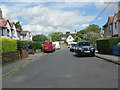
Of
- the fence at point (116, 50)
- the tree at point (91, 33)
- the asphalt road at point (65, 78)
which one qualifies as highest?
the tree at point (91, 33)

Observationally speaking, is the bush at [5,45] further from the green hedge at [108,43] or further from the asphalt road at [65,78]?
the green hedge at [108,43]

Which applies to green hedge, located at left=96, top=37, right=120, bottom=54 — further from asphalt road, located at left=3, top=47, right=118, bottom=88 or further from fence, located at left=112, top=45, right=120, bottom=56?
asphalt road, located at left=3, top=47, right=118, bottom=88

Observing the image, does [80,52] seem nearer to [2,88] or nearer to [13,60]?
[13,60]

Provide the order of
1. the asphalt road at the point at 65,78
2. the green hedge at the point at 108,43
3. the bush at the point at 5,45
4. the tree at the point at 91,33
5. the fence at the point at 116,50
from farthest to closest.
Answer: the tree at the point at 91,33
the green hedge at the point at 108,43
the fence at the point at 116,50
the bush at the point at 5,45
the asphalt road at the point at 65,78

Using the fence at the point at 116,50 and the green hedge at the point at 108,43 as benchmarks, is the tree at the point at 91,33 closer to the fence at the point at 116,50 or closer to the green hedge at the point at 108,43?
the green hedge at the point at 108,43

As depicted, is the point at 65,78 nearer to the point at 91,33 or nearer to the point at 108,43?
the point at 108,43

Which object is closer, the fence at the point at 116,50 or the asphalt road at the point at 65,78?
the asphalt road at the point at 65,78

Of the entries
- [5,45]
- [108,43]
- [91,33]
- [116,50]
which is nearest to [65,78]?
[5,45]

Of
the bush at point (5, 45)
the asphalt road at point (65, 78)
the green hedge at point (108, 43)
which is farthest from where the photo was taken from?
the green hedge at point (108, 43)

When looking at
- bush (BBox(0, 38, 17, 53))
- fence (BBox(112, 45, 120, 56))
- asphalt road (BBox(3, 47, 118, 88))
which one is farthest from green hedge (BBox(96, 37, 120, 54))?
bush (BBox(0, 38, 17, 53))

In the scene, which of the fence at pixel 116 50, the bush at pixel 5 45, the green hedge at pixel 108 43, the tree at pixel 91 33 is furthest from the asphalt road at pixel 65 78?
the tree at pixel 91 33

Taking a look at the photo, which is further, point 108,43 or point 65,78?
point 108,43

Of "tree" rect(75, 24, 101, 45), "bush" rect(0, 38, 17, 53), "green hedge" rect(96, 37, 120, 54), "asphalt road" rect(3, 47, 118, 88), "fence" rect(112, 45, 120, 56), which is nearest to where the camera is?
"asphalt road" rect(3, 47, 118, 88)

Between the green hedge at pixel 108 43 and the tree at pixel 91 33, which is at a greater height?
the tree at pixel 91 33
